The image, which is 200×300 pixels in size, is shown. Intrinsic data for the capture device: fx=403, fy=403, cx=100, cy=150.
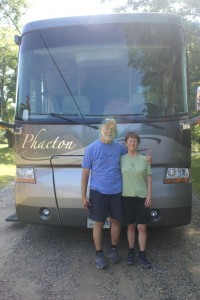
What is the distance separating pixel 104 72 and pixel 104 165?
1.29 m

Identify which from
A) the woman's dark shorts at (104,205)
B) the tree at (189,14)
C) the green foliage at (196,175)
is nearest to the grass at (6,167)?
the green foliage at (196,175)

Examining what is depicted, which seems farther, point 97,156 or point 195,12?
point 195,12

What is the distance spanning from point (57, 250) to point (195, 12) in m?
8.03

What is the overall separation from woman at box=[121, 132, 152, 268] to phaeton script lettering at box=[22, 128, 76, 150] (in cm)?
77

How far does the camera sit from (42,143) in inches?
202

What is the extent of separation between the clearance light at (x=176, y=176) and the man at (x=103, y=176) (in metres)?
0.66

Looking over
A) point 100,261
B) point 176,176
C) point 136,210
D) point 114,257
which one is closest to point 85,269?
point 100,261

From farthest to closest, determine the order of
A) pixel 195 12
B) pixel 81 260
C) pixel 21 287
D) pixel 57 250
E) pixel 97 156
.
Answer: pixel 195 12, pixel 57 250, pixel 81 260, pixel 97 156, pixel 21 287

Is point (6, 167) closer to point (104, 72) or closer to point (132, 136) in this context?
point (104, 72)

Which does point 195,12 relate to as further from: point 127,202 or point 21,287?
point 21,287

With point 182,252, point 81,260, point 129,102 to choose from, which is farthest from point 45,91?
point 182,252

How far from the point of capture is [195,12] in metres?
10.8

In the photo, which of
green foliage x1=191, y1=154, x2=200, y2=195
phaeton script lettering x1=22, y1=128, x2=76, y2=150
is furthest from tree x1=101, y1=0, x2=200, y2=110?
phaeton script lettering x1=22, y1=128, x2=76, y2=150

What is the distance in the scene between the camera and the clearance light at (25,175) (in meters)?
5.19
